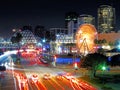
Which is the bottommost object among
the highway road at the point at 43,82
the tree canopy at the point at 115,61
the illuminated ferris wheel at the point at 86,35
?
the highway road at the point at 43,82

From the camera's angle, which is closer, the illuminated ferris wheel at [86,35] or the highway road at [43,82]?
the highway road at [43,82]

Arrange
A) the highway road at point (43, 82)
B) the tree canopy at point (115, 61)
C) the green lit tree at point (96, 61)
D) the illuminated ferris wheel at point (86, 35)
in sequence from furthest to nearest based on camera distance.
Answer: the illuminated ferris wheel at point (86, 35) < the tree canopy at point (115, 61) < the green lit tree at point (96, 61) < the highway road at point (43, 82)

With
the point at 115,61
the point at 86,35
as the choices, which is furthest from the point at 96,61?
the point at 86,35

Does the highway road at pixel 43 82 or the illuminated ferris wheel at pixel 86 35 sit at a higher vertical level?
the illuminated ferris wheel at pixel 86 35

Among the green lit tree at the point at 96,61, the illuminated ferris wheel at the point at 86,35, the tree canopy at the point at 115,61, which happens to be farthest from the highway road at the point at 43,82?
the illuminated ferris wheel at the point at 86,35

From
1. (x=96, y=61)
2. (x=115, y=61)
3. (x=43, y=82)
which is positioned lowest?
(x=43, y=82)

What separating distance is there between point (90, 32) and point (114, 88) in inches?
2262

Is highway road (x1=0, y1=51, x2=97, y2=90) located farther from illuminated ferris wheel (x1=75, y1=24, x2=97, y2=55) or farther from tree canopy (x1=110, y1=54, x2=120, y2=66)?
illuminated ferris wheel (x1=75, y1=24, x2=97, y2=55)

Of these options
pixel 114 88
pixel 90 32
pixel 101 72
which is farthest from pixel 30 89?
pixel 90 32

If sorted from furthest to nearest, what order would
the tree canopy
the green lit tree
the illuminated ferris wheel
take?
the illuminated ferris wheel, the tree canopy, the green lit tree

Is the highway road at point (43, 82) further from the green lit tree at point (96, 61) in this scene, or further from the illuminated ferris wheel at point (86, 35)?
the illuminated ferris wheel at point (86, 35)

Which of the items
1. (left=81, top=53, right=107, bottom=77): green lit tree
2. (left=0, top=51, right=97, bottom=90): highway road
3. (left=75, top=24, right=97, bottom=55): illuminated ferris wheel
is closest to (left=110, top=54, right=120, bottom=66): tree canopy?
(left=0, top=51, right=97, bottom=90): highway road

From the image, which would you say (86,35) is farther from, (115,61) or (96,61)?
(96,61)

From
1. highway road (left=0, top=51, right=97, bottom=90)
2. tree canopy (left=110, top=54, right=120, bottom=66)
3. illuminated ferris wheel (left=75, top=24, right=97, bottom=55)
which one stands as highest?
illuminated ferris wheel (left=75, top=24, right=97, bottom=55)
